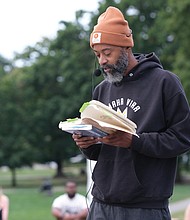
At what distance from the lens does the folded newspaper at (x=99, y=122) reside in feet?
8.61

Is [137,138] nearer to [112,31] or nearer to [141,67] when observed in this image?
[141,67]

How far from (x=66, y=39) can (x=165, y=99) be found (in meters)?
34.3

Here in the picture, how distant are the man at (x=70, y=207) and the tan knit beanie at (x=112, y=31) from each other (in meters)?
7.42

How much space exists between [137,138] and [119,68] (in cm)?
40

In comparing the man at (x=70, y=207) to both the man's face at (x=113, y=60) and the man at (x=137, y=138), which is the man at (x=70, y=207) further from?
the man's face at (x=113, y=60)

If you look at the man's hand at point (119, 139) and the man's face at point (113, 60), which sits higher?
the man's face at point (113, 60)


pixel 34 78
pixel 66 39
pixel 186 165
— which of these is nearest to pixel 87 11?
pixel 66 39

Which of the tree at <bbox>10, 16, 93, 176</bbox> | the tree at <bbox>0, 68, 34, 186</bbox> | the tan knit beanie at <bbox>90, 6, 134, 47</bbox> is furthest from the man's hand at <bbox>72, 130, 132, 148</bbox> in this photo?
the tree at <bbox>0, 68, 34, 186</bbox>

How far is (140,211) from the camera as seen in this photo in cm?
287

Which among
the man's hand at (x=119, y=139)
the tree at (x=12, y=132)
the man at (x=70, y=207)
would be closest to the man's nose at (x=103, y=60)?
the man's hand at (x=119, y=139)

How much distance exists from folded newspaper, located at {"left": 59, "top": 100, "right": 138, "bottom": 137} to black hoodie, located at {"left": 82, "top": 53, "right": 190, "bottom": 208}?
0.14 m

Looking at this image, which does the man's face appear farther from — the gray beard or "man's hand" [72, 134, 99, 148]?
"man's hand" [72, 134, 99, 148]

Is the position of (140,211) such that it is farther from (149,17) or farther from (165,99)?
(149,17)

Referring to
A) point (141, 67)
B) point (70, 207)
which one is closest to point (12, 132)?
point (70, 207)
